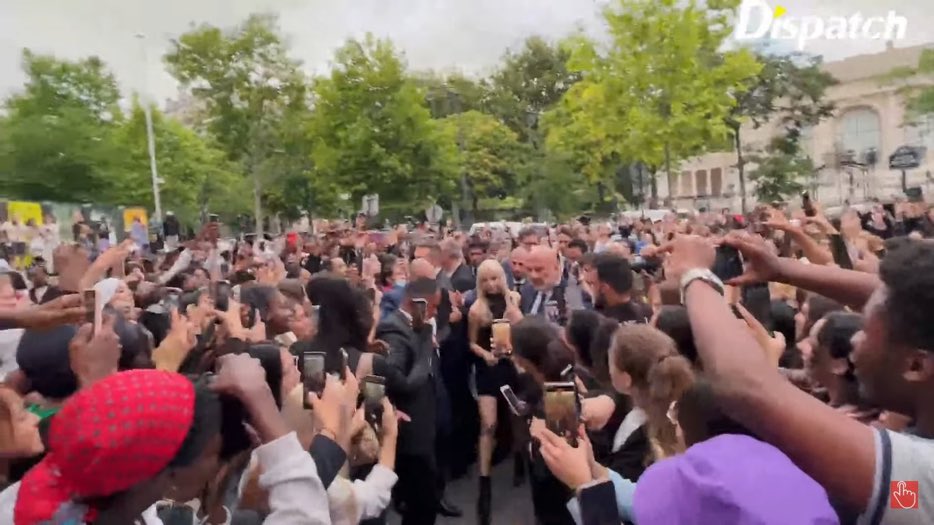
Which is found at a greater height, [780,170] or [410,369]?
[780,170]

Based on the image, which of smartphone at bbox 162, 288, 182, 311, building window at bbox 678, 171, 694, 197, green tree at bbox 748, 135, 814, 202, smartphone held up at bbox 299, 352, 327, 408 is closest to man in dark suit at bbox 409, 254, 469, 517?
smartphone at bbox 162, 288, 182, 311

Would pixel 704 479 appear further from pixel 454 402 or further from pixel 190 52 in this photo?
pixel 190 52

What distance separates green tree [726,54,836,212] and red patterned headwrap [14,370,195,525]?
134 ft

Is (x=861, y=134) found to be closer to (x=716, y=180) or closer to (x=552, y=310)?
(x=716, y=180)

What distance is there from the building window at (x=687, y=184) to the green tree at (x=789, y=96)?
92.9ft

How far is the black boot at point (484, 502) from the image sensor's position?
6.06 metres

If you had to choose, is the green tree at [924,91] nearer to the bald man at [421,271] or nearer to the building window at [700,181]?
the bald man at [421,271]

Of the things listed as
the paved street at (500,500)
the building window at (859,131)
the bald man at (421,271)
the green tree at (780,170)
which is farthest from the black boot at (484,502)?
the building window at (859,131)

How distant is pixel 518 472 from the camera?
7.02 metres

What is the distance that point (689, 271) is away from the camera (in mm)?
2059

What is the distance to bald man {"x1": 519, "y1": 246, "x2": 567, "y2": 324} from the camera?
21.7 feet

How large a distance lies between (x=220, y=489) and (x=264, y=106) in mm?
33739

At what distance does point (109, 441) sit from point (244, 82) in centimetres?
3417

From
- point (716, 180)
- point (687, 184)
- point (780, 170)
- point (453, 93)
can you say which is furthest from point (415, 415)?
point (687, 184)
